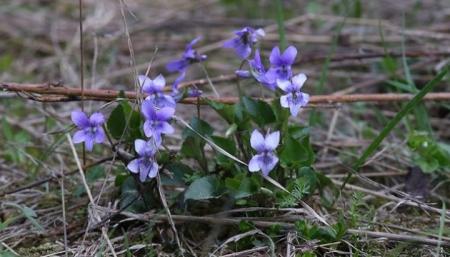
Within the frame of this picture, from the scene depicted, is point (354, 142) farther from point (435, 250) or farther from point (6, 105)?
point (6, 105)

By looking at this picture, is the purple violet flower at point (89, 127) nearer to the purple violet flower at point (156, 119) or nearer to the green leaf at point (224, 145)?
the purple violet flower at point (156, 119)

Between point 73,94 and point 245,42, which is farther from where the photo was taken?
point 73,94

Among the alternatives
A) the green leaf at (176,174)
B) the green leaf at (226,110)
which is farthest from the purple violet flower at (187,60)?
the green leaf at (176,174)

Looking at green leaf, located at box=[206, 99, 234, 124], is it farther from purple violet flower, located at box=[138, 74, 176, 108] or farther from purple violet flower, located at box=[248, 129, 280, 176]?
purple violet flower, located at box=[248, 129, 280, 176]

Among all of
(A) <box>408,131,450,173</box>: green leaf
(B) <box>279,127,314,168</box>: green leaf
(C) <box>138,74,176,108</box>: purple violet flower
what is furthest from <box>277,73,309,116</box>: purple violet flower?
(A) <box>408,131,450,173</box>: green leaf

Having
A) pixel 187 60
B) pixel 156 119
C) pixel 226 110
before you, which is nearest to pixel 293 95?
pixel 226 110

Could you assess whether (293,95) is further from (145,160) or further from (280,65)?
(145,160)
